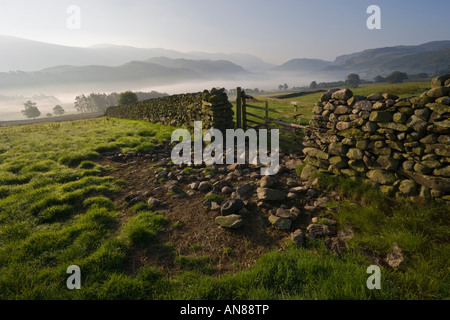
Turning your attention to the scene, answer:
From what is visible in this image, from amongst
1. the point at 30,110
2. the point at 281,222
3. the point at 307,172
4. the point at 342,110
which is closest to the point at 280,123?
the point at 307,172

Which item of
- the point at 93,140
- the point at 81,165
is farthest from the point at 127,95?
the point at 81,165

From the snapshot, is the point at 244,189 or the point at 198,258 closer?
the point at 198,258

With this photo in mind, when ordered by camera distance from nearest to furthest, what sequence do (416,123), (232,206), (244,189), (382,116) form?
(416,123)
(382,116)
(232,206)
(244,189)

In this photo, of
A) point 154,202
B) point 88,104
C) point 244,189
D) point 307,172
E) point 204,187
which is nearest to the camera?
point 154,202

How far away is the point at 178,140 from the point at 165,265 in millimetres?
9135

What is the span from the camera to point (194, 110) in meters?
13.7

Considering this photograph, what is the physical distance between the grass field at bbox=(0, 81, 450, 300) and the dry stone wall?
6.90 meters

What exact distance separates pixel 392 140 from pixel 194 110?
10877 mm

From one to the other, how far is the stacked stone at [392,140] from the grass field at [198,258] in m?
0.43

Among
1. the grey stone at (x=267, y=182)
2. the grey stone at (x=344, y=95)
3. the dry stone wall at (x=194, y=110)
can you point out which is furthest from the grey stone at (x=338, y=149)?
the dry stone wall at (x=194, y=110)

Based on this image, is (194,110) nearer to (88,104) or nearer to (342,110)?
(342,110)

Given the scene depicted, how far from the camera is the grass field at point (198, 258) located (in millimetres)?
3107

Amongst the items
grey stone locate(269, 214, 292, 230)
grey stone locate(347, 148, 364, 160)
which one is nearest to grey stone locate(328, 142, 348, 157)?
grey stone locate(347, 148, 364, 160)
